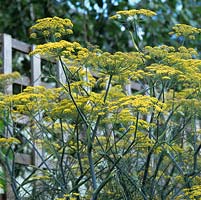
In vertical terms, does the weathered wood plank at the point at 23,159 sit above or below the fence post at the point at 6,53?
below

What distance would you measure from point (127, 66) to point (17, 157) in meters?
1.47

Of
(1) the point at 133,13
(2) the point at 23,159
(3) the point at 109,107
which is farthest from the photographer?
(2) the point at 23,159

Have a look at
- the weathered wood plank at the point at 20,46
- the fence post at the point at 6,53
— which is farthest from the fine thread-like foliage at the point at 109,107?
the weathered wood plank at the point at 20,46

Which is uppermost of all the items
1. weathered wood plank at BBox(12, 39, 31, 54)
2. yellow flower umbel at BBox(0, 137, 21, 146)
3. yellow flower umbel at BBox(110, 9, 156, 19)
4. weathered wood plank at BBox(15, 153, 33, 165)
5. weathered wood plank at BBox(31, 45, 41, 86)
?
yellow flower umbel at BBox(110, 9, 156, 19)

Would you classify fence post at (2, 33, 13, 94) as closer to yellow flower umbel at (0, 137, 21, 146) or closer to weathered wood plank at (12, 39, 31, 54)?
weathered wood plank at (12, 39, 31, 54)

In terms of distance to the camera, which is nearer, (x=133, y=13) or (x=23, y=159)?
(x=133, y=13)

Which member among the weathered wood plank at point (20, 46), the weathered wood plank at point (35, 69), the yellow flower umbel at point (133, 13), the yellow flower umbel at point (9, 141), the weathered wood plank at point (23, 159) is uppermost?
the yellow flower umbel at point (133, 13)

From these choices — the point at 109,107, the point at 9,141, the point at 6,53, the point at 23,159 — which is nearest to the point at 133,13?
the point at 109,107

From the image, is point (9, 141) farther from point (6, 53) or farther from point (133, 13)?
point (6, 53)

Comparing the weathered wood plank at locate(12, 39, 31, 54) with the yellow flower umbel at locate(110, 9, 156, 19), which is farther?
the weathered wood plank at locate(12, 39, 31, 54)

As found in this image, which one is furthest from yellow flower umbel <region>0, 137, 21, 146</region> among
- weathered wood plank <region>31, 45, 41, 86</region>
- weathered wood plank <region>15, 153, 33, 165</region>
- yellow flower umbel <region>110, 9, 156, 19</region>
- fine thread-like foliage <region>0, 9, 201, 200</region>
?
weathered wood plank <region>31, 45, 41, 86</region>

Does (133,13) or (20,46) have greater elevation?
(133,13)

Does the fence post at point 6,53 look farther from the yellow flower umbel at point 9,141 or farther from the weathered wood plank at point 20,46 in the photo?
the yellow flower umbel at point 9,141

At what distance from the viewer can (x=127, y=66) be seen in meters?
3.30
